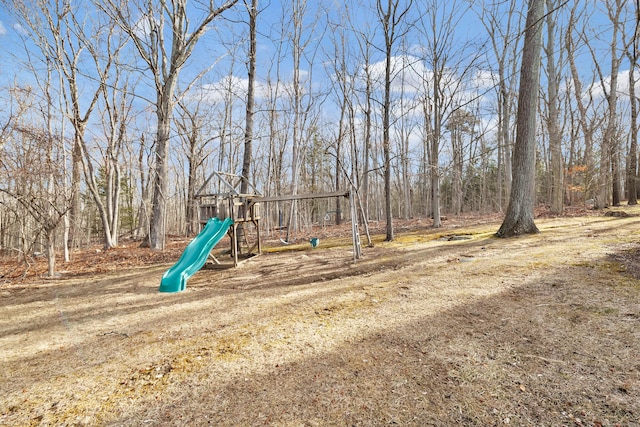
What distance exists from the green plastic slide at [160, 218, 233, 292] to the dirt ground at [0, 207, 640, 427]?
0.28m

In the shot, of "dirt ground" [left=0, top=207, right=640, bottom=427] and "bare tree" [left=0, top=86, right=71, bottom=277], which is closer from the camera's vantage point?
"dirt ground" [left=0, top=207, right=640, bottom=427]

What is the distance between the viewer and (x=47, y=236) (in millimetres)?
5695

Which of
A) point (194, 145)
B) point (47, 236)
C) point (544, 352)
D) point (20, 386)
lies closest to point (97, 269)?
point (47, 236)

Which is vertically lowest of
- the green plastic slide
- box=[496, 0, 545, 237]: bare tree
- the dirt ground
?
the dirt ground

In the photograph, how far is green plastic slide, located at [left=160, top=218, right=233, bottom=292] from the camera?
478 centimetres

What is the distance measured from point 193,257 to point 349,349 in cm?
409

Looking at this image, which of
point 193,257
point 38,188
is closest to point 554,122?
point 193,257

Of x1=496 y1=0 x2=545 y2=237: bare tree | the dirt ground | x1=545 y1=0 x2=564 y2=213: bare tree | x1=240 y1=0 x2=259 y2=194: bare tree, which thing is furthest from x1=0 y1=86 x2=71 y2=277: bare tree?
x1=545 y1=0 x2=564 y2=213: bare tree

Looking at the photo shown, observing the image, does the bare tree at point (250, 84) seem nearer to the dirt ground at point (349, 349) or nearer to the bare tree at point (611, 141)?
the dirt ground at point (349, 349)

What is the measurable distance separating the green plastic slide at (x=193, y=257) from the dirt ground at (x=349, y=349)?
276 millimetres

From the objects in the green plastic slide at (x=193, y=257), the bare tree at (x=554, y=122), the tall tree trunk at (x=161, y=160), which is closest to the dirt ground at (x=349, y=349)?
the green plastic slide at (x=193, y=257)

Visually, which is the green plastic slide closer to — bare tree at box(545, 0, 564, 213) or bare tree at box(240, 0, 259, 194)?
bare tree at box(240, 0, 259, 194)

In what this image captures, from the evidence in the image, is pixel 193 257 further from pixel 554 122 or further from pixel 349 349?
pixel 554 122

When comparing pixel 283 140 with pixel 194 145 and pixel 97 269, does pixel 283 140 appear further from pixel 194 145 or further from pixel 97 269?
pixel 97 269
